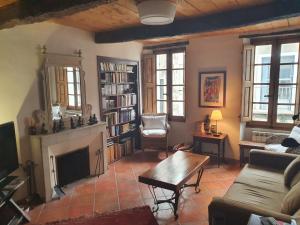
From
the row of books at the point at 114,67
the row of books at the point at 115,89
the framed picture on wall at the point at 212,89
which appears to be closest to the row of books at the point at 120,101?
the row of books at the point at 115,89

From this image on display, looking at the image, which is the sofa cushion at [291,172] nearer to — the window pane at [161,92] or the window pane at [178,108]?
the window pane at [178,108]

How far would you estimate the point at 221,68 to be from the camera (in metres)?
4.61

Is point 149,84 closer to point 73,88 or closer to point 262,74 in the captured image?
point 73,88

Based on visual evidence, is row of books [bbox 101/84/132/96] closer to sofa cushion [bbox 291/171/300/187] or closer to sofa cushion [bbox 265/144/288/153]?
sofa cushion [bbox 265/144/288/153]

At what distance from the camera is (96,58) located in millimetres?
4168

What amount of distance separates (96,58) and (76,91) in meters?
0.78

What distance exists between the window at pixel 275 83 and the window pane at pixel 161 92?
6.15 ft

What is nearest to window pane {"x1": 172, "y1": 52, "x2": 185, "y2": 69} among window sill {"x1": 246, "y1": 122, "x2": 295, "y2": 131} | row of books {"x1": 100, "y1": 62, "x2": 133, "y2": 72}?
row of books {"x1": 100, "y1": 62, "x2": 133, "y2": 72}

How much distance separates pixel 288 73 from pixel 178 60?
7.00ft

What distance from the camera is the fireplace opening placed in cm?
350

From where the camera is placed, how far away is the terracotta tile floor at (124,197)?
2.82 metres

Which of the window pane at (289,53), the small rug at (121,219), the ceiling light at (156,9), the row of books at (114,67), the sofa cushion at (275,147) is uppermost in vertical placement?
the ceiling light at (156,9)

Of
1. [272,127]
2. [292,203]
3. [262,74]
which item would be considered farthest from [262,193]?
[262,74]

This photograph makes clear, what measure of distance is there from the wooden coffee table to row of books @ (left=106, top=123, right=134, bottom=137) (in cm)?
158
